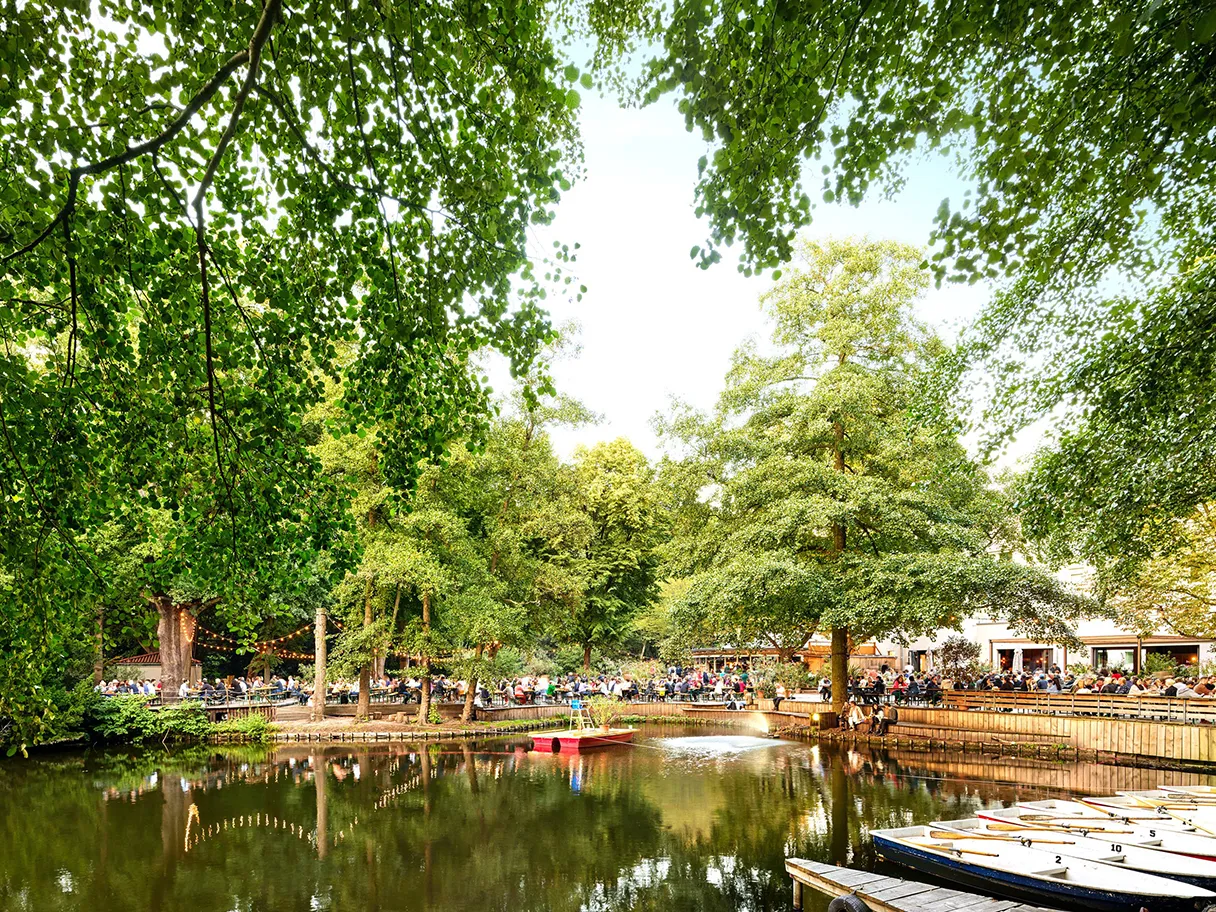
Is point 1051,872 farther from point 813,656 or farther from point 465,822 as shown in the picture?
point 813,656

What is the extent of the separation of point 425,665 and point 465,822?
13.0 m

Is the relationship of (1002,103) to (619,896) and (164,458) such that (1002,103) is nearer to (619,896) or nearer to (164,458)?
(164,458)

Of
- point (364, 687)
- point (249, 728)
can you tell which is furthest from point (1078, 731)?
point (249, 728)

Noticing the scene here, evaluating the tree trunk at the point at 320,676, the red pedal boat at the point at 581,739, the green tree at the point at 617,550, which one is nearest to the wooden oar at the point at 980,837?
the red pedal boat at the point at 581,739

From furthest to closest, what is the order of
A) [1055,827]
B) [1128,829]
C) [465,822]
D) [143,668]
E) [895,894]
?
[143,668] → [465,822] → [1055,827] → [1128,829] → [895,894]

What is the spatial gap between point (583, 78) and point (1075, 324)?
8190 millimetres

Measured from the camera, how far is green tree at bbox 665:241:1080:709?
20.5 metres

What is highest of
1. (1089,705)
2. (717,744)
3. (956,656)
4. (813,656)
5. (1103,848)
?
(1103,848)

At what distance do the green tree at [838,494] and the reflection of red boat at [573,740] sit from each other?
15.2 feet

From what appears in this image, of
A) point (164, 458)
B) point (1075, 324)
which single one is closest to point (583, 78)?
point (164, 458)

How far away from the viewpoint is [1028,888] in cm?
883

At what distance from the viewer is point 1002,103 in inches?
200

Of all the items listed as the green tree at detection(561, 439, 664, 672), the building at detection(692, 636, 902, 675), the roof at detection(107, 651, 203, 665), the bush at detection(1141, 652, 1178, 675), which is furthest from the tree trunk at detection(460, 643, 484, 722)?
the bush at detection(1141, 652, 1178, 675)

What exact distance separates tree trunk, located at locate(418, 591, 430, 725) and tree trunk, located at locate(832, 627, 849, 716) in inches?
514
